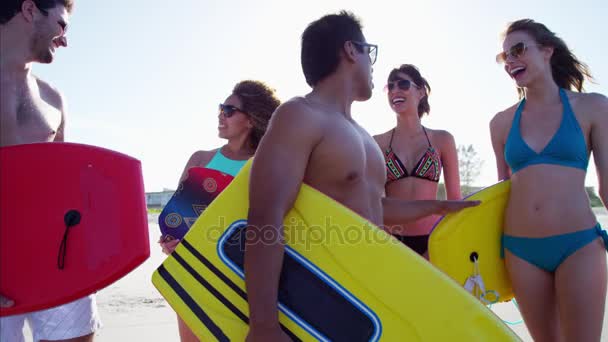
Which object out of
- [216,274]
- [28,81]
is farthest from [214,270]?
[28,81]

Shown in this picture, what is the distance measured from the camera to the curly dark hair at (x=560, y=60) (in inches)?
99.6

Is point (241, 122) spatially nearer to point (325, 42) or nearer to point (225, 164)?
point (225, 164)

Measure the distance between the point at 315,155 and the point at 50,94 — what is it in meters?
1.34

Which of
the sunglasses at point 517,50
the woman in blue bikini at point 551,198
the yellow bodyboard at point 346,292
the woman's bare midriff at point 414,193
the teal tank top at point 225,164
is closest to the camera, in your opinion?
the yellow bodyboard at point 346,292

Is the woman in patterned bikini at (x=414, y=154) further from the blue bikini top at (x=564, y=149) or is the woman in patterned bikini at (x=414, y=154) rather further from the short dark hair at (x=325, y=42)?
the short dark hair at (x=325, y=42)

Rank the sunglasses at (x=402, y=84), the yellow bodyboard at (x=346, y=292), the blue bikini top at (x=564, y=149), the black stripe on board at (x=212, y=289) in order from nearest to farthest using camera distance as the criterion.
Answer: the yellow bodyboard at (x=346, y=292), the black stripe on board at (x=212, y=289), the blue bikini top at (x=564, y=149), the sunglasses at (x=402, y=84)

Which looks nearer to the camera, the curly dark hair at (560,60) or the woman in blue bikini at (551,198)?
the woman in blue bikini at (551,198)

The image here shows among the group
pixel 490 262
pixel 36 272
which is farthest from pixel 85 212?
pixel 490 262

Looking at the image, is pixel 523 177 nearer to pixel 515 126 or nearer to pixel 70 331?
pixel 515 126

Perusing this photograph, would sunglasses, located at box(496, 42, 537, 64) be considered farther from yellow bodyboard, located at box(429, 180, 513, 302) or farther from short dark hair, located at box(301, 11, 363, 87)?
short dark hair, located at box(301, 11, 363, 87)

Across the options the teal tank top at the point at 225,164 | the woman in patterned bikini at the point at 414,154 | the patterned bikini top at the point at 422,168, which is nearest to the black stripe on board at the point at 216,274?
the teal tank top at the point at 225,164

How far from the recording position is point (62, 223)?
1512 millimetres

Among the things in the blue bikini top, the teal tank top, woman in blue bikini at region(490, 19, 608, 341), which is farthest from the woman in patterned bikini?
the teal tank top
